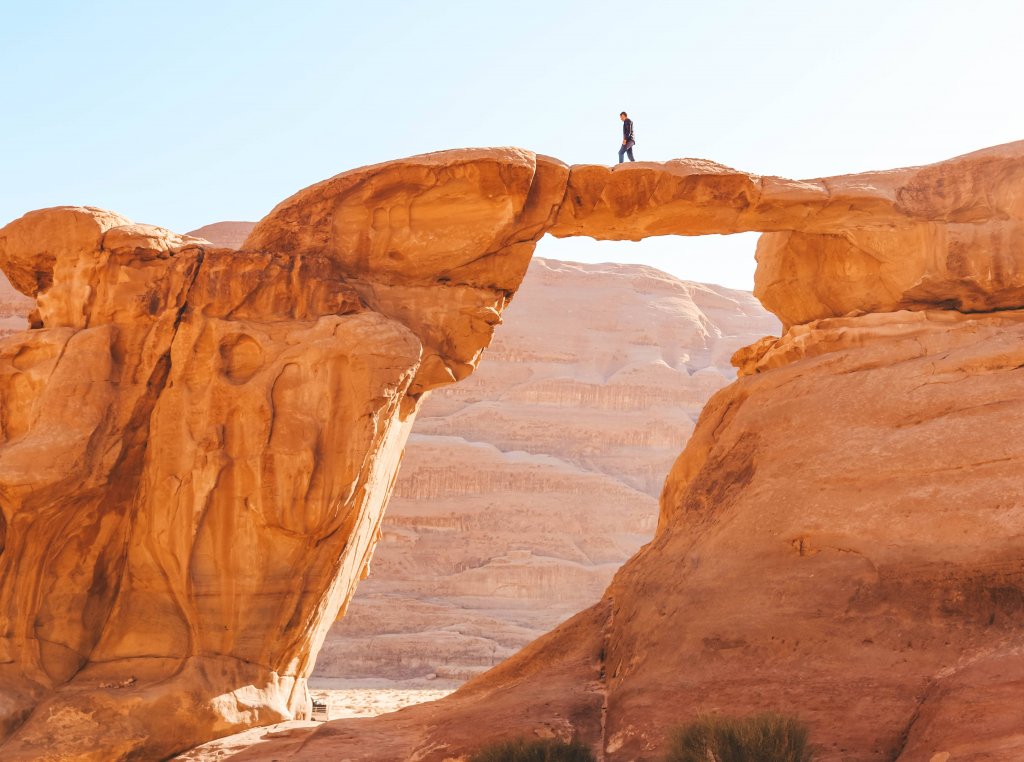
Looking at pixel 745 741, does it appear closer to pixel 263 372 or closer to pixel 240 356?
pixel 263 372

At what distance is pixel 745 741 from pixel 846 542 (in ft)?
10.0

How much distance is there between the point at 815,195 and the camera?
13.9 meters

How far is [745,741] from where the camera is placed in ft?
25.5

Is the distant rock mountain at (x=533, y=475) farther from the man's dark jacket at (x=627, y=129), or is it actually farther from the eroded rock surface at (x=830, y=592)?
the eroded rock surface at (x=830, y=592)

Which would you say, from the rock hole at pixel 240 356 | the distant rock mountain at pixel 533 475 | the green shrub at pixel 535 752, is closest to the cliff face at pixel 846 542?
the green shrub at pixel 535 752

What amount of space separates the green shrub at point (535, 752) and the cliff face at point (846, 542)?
0.33 m

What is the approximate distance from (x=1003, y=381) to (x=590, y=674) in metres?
4.82

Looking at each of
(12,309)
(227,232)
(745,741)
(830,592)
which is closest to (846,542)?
(830,592)

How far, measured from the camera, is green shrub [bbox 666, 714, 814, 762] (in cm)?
768

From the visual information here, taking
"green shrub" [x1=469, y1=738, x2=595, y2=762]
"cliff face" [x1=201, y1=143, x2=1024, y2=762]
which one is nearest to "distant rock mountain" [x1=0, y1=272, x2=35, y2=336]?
"cliff face" [x1=201, y1=143, x2=1024, y2=762]

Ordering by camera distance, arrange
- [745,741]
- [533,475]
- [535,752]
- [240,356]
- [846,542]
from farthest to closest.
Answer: [533,475]
[240,356]
[846,542]
[535,752]
[745,741]

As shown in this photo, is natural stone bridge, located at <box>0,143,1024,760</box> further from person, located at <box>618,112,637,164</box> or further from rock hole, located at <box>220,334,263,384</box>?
person, located at <box>618,112,637,164</box>

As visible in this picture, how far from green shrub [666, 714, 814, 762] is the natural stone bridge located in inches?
169

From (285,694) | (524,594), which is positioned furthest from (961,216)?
(524,594)
